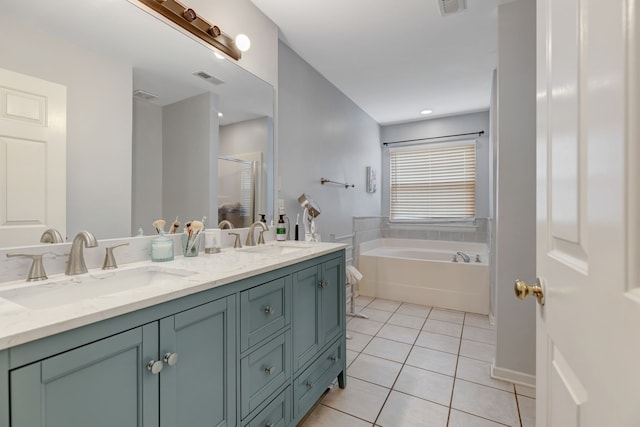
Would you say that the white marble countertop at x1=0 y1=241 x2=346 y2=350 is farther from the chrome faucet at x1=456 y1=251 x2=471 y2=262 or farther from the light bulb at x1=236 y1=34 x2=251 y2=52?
the chrome faucet at x1=456 y1=251 x2=471 y2=262

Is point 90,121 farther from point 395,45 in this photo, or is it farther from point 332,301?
point 395,45

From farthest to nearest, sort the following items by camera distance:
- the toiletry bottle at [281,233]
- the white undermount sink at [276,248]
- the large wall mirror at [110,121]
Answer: the toiletry bottle at [281,233] → the white undermount sink at [276,248] → the large wall mirror at [110,121]

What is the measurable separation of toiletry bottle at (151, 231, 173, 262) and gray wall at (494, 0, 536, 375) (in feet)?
6.59

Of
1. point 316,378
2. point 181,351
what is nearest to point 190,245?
point 181,351

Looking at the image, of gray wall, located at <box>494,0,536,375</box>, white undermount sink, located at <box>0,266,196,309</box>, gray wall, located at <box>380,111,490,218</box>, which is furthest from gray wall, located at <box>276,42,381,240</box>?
gray wall, located at <box>494,0,536,375</box>

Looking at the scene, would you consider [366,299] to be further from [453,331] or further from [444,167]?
[444,167]

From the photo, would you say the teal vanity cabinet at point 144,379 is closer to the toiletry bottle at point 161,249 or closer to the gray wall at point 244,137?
the toiletry bottle at point 161,249

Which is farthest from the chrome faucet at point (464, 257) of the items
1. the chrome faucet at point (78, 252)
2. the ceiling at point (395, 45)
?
the chrome faucet at point (78, 252)

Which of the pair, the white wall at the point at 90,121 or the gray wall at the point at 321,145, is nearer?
the white wall at the point at 90,121

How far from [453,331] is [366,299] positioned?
115cm

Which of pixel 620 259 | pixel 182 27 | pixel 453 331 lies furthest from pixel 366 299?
pixel 620 259

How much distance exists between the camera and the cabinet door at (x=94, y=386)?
0.60 metres

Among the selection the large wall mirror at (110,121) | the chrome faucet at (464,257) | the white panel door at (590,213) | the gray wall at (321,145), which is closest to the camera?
the white panel door at (590,213)

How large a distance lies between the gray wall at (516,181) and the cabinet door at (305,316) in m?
1.32
